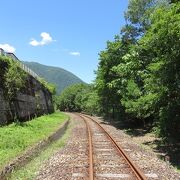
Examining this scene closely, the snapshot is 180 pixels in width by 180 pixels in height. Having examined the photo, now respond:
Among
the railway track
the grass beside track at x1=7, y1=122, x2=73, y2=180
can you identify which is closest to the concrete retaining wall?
the grass beside track at x1=7, y1=122, x2=73, y2=180

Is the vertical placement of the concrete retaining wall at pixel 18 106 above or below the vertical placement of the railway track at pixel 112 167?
above

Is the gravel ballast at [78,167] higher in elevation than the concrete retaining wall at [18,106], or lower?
lower

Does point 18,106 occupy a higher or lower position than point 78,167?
higher

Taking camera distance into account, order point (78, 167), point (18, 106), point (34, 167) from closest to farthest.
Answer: point (78, 167)
point (34, 167)
point (18, 106)

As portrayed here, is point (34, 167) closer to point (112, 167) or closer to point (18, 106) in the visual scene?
point (112, 167)

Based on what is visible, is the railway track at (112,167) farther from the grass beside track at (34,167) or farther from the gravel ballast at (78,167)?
the grass beside track at (34,167)

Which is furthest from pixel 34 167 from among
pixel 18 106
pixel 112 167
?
pixel 18 106

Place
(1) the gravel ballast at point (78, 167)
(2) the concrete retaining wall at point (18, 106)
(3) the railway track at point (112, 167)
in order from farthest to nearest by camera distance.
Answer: (2) the concrete retaining wall at point (18, 106), (1) the gravel ballast at point (78, 167), (3) the railway track at point (112, 167)

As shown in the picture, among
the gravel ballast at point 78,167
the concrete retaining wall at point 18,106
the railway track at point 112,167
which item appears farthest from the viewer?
the concrete retaining wall at point 18,106

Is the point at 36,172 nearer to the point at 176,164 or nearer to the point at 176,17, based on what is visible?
the point at 176,164

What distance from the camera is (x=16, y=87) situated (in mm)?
30922

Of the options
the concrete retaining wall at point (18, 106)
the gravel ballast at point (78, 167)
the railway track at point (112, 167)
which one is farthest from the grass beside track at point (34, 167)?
the concrete retaining wall at point (18, 106)

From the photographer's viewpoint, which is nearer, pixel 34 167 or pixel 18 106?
Result: pixel 34 167

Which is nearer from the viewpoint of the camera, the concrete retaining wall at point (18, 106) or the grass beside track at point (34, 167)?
the grass beside track at point (34, 167)
